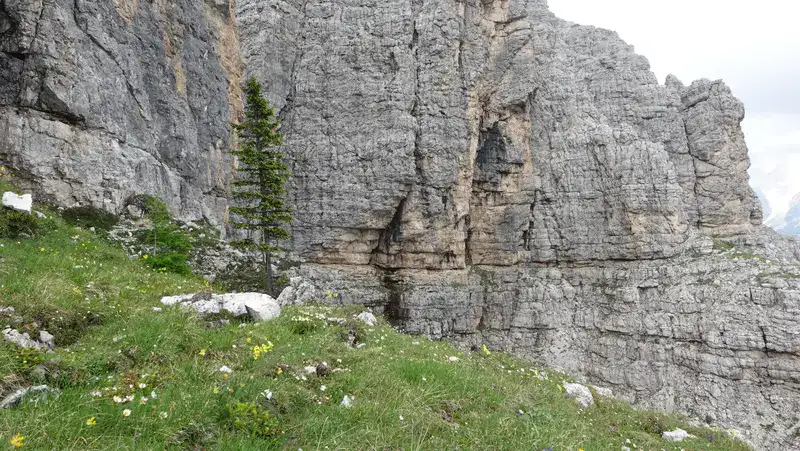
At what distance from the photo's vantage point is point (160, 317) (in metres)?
7.70

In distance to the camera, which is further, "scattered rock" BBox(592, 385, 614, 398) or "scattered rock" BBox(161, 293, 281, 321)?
"scattered rock" BBox(592, 385, 614, 398)

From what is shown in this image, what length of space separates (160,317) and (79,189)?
1569 cm

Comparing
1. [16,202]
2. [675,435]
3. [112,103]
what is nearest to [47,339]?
[16,202]

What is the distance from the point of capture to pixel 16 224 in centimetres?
1259

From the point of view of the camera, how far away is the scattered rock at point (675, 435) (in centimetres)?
941

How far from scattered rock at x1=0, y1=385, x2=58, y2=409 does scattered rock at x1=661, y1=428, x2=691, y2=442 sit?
11.5 metres

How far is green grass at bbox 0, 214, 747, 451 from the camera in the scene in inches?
180

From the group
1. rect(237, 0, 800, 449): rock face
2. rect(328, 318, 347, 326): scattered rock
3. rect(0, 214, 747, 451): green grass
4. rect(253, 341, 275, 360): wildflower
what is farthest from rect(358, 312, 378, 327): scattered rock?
rect(237, 0, 800, 449): rock face

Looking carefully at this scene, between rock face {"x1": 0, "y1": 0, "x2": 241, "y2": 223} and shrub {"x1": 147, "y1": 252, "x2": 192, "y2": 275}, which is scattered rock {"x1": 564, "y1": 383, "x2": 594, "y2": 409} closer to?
shrub {"x1": 147, "y1": 252, "x2": 192, "y2": 275}

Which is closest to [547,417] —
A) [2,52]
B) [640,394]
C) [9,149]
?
[9,149]

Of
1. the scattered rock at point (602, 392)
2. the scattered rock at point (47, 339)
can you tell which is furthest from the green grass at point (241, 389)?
the scattered rock at point (602, 392)

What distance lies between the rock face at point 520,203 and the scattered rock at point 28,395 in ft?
101

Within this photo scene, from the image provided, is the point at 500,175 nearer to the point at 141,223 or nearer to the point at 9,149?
the point at 141,223

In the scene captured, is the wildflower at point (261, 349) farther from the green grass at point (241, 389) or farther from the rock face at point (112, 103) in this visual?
the rock face at point (112, 103)
